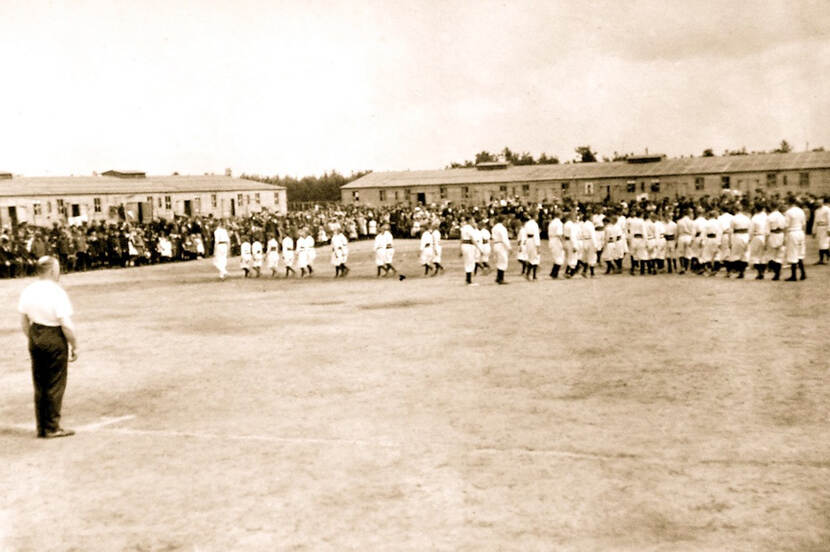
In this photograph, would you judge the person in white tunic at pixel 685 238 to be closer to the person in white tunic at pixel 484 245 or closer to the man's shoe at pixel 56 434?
the person in white tunic at pixel 484 245

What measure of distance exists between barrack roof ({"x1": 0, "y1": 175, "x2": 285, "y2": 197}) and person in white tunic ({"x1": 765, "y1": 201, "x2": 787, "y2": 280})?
49144 millimetres

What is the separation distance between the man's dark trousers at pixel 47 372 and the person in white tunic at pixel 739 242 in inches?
648

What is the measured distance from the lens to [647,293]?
17.2 m

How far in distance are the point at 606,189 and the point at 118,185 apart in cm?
4040

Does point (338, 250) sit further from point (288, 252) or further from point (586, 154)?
point (586, 154)

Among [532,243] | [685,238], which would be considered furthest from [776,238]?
[532,243]

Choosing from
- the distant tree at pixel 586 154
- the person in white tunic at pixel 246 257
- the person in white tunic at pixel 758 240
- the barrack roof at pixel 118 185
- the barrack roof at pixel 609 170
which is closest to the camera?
the person in white tunic at pixel 758 240

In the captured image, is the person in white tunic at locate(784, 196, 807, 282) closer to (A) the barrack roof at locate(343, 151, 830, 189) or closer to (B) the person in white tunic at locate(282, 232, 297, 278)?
(B) the person in white tunic at locate(282, 232, 297, 278)

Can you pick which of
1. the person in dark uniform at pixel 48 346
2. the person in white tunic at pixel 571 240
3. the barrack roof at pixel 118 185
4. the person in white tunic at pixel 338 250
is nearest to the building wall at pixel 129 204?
the barrack roof at pixel 118 185

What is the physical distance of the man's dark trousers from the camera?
7.86 meters

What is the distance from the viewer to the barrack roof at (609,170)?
59.4 meters

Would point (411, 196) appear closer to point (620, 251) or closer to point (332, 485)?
point (620, 251)

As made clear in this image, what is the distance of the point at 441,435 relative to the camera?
742 cm

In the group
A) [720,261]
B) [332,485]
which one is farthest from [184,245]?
[332,485]
